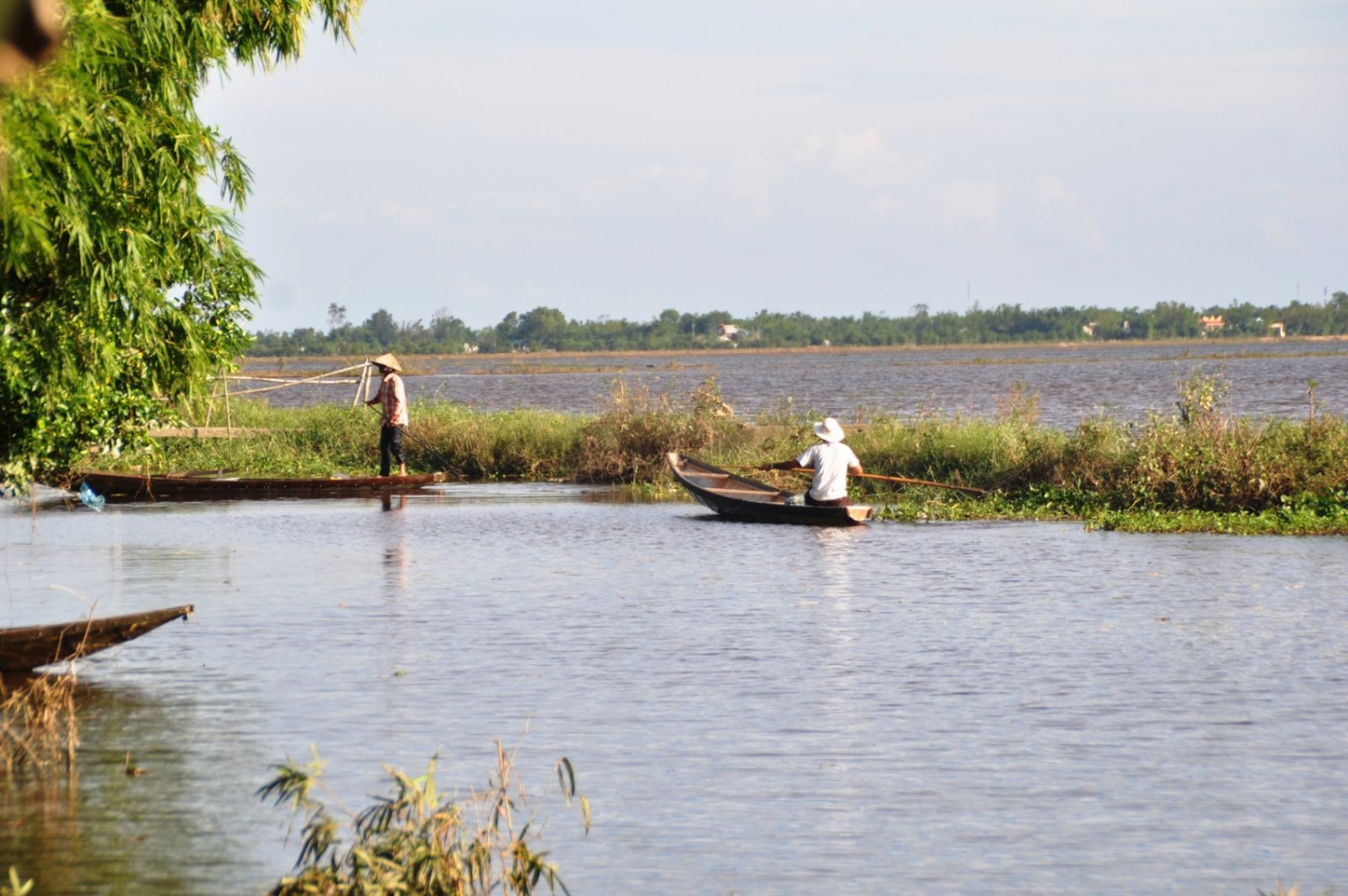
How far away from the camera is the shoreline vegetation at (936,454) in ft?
70.3

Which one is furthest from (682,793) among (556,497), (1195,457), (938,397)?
(938,397)

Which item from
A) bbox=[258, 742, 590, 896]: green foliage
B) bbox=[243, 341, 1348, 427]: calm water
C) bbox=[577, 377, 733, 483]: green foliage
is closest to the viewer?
bbox=[258, 742, 590, 896]: green foliage

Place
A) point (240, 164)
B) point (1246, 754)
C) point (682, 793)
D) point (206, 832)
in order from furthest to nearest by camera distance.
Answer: point (240, 164) → point (1246, 754) → point (682, 793) → point (206, 832)

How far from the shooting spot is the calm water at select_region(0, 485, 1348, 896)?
7957mm

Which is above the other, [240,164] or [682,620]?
[240,164]

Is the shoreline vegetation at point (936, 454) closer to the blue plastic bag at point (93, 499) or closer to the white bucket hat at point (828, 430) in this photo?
the blue plastic bag at point (93, 499)

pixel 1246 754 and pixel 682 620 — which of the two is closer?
pixel 1246 754

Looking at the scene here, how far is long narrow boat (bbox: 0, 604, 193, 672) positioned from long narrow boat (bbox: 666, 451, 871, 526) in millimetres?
12479

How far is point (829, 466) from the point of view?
22328mm

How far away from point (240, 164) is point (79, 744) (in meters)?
4.69

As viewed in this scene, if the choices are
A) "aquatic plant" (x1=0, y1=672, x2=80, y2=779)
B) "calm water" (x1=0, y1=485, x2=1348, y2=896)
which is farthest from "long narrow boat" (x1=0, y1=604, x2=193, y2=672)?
"aquatic plant" (x1=0, y1=672, x2=80, y2=779)

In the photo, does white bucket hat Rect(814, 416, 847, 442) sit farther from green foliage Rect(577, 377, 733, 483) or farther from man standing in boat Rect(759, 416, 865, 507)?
green foliage Rect(577, 377, 733, 483)

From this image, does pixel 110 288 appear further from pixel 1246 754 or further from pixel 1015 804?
pixel 1246 754

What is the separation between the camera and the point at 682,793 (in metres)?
8.99
